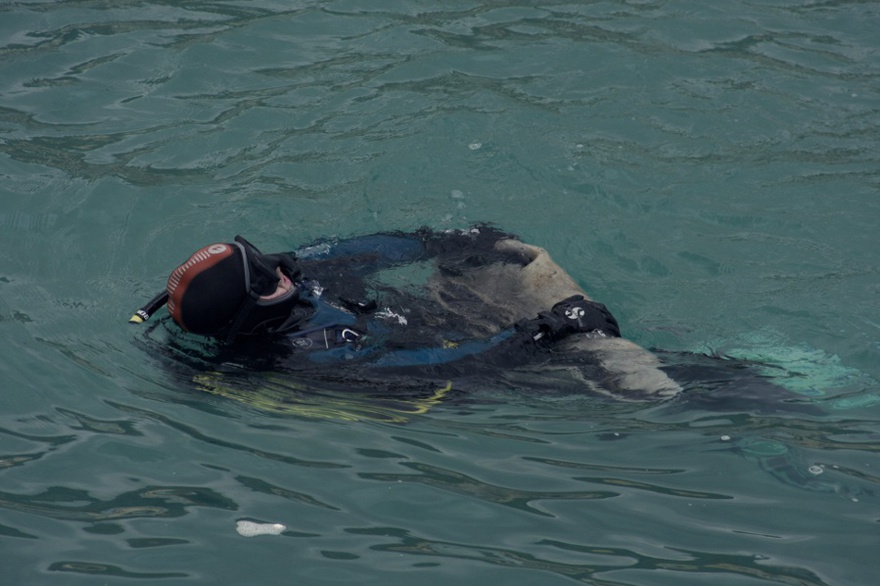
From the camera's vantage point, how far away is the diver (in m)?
4.79

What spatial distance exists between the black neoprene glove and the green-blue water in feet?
1.41

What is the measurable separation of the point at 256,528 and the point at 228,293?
4.68ft

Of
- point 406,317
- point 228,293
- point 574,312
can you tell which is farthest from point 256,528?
point 574,312

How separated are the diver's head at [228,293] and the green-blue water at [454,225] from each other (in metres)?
0.39

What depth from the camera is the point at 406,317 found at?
5.50m

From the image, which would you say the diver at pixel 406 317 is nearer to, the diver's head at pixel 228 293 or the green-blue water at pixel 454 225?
the diver's head at pixel 228 293

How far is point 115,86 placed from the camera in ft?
27.0

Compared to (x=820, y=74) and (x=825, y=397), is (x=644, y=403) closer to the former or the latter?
(x=825, y=397)

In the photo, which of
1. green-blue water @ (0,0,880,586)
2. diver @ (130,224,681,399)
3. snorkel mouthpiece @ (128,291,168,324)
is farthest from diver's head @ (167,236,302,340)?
green-blue water @ (0,0,880,586)

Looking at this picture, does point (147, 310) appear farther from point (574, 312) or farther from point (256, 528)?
point (574, 312)

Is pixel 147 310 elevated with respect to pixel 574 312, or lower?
elevated

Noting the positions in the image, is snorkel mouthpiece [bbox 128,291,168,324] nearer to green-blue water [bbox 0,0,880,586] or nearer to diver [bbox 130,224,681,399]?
diver [bbox 130,224,681,399]

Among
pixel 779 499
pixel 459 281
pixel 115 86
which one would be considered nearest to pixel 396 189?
pixel 459 281

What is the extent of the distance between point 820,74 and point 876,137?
41.6 inches
